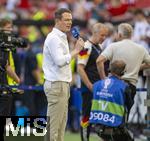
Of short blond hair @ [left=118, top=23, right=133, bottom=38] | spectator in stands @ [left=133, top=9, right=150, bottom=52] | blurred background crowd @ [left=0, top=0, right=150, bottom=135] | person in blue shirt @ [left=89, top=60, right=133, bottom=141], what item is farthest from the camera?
blurred background crowd @ [left=0, top=0, right=150, bottom=135]

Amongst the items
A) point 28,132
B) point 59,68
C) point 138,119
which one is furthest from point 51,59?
point 138,119

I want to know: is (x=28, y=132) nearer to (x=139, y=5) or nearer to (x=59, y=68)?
(x=59, y=68)

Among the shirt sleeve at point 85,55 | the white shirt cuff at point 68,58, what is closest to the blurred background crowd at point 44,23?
the shirt sleeve at point 85,55

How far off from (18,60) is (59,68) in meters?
6.70

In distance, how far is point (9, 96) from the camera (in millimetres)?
12406

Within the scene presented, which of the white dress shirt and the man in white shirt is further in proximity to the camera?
the man in white shirt

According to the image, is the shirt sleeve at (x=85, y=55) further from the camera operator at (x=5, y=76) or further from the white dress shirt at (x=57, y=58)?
the white dress shirt at (x=57, y=58)

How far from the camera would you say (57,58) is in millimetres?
11188

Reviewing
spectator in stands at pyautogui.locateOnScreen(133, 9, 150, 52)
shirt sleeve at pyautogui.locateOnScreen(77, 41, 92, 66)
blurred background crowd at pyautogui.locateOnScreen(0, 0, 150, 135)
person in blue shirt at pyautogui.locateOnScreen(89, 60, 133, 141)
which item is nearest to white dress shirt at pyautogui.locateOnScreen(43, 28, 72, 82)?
person in blue shirt at pyautogui.locateOnScreen(89, 60, 133, 141)

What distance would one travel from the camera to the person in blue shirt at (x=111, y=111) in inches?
434

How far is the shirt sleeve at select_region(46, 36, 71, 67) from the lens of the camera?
1117cm

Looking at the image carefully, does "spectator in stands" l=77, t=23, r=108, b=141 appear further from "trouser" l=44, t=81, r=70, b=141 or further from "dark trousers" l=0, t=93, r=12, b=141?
"trouser" l=44, t=81, r=70, b=141

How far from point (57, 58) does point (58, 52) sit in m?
0.10

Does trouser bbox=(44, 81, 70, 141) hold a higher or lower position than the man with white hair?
lower
